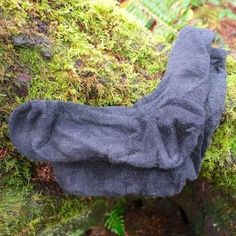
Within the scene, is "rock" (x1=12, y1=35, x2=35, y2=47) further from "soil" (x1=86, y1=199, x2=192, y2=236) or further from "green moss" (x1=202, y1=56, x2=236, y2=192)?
"soil" (x1=86, y1=199, x2=192, y2=236)

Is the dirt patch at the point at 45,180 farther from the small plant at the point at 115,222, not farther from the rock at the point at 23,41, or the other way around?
the small plant at the point at 115,222

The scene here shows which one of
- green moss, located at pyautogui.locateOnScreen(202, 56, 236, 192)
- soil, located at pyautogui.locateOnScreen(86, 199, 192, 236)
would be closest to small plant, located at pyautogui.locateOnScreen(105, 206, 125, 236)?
soil, located at pyautogui.locateOnScreen(86, 199, 192, 236)

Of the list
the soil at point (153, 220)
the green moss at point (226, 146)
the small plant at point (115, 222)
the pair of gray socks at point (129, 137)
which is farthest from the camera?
the soil at point (153, 220)

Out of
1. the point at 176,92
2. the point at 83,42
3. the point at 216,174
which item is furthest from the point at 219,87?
the point at 83,42

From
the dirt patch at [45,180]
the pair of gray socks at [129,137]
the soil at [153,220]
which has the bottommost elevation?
the soil at [153,220]

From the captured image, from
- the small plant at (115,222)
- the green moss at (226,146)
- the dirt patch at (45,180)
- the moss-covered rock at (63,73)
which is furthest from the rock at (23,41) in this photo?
the small plant at (115,222)

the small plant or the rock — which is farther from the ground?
the rock
